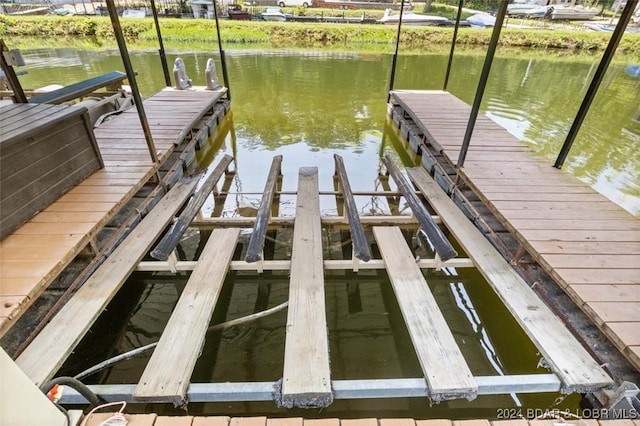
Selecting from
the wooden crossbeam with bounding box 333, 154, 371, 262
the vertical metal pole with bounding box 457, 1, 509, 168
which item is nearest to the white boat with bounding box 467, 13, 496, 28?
the vertical metal pole with bounding box 457, 1, 509, 168

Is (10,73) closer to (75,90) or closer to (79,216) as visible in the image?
(79,216)

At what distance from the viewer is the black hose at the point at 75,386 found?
5.83 feet

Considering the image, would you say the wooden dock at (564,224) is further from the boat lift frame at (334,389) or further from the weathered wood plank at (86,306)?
the weathered wood plank at (86,306)

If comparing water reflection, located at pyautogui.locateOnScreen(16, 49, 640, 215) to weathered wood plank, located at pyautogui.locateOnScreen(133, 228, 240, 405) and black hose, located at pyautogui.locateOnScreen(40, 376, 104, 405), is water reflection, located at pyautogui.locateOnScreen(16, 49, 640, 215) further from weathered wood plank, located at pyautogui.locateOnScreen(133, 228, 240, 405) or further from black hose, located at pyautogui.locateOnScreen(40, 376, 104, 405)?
black hose, located at pyautogui.locateOnScreen(40, 376, 104, 405)

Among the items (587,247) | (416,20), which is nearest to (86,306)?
(587,247)

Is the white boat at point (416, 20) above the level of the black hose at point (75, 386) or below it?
above

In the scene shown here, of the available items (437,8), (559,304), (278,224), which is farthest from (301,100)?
(437,8)

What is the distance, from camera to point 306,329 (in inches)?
92.9

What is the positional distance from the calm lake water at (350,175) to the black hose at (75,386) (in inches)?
31.5

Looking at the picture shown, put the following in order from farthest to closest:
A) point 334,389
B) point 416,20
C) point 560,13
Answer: point 560,13 < point 416,20 < point 334,389

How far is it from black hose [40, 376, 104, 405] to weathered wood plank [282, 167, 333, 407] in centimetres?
111

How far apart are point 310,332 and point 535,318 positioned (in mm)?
1736

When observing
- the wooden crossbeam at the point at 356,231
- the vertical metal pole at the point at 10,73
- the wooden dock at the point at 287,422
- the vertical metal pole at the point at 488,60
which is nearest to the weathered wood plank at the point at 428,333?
the wooden dock at the point at 287,422

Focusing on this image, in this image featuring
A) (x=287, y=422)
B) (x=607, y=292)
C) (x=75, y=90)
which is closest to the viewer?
(x=287, y=422)
